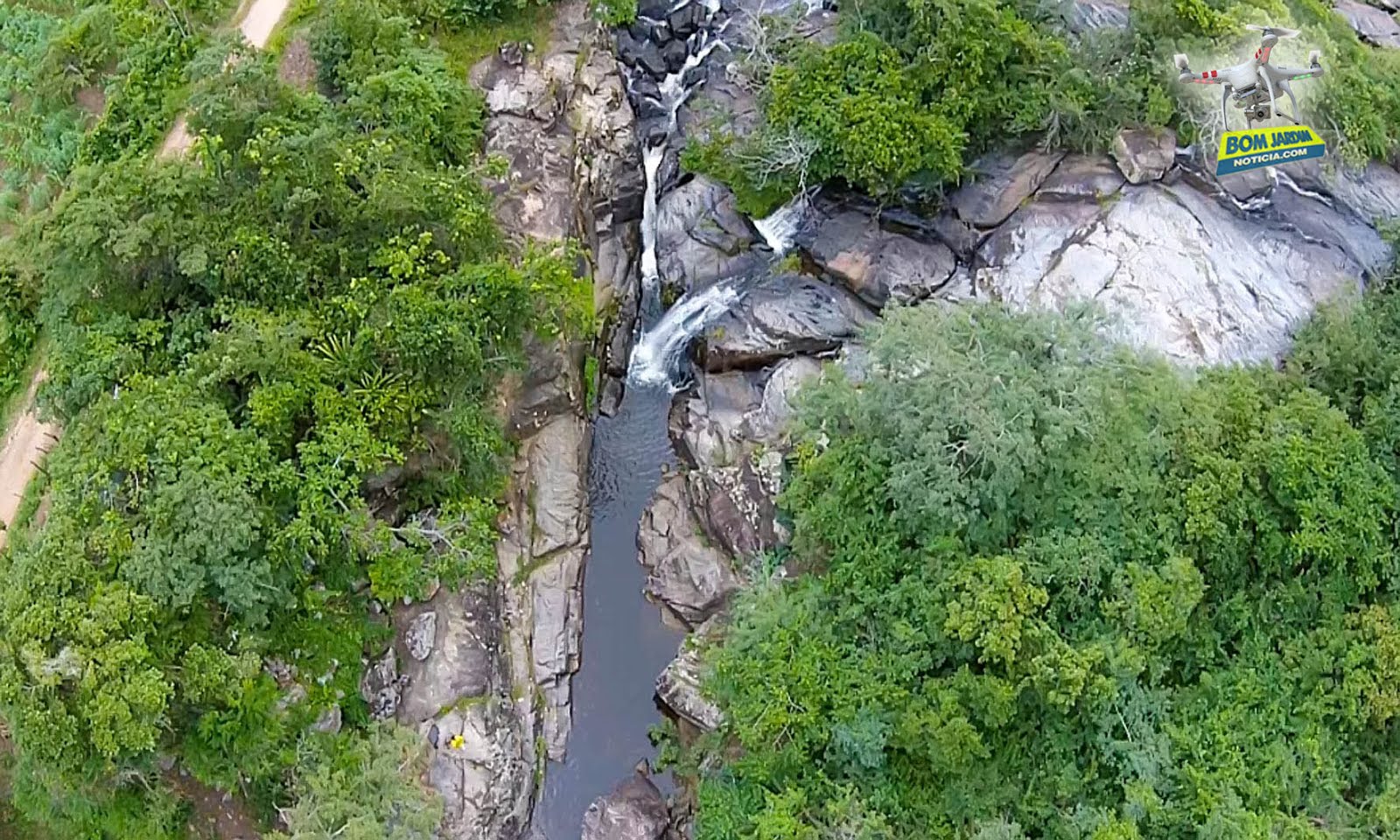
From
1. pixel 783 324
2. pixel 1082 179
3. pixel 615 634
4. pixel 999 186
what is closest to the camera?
pixel 615 634

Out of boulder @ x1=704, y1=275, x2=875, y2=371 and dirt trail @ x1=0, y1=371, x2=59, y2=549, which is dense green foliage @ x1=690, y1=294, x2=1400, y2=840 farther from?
dirt trail @ x1=0, y1=371, x2=59, y2=549

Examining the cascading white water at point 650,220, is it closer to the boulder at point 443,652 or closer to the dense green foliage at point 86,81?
the boulder at point 443,652

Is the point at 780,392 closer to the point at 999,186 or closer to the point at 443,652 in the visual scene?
the point at 999,186

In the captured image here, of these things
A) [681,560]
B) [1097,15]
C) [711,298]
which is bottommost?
[681,560]

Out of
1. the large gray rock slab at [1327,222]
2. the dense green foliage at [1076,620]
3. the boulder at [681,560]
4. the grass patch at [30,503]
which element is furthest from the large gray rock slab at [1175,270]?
the grass patch at [30,503]

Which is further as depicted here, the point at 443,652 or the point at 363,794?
the point at 443,652

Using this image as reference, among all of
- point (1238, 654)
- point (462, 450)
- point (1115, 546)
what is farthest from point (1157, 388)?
point (462, 450)

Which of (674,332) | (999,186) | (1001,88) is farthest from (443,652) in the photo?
(1001,88)
